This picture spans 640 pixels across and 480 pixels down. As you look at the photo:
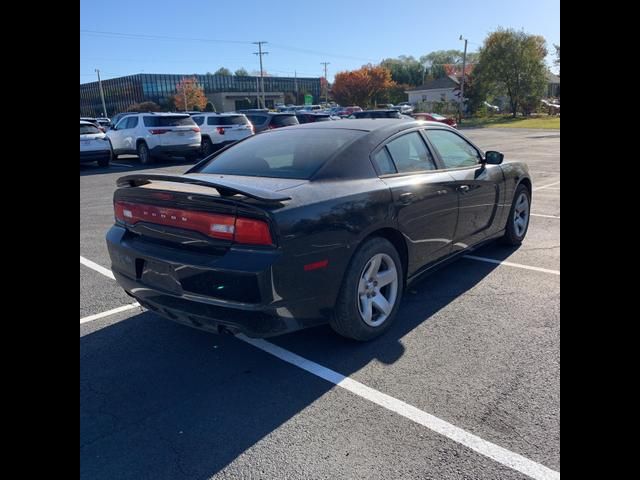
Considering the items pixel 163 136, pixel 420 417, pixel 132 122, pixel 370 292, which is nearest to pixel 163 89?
pixel 132 122

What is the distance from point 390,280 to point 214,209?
1445 millimetres

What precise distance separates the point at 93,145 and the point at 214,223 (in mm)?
15055

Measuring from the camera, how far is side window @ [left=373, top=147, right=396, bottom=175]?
3738 mm

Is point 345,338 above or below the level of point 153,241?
below

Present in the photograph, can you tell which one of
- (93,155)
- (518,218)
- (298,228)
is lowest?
(518,218)

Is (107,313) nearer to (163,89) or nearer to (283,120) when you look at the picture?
(283,120)

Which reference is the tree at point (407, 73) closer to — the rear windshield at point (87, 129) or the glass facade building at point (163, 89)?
the glass facade building at point (163, 89)

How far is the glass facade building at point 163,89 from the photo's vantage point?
88.8 meters

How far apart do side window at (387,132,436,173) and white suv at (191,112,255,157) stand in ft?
49.1

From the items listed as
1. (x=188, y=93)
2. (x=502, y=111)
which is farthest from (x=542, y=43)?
(x=188, y=93)

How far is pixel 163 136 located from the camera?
55.1ft
